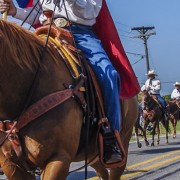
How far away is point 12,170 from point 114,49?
1.77 meters

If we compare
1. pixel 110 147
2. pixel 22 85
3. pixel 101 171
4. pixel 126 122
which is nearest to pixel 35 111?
pixel 22 85

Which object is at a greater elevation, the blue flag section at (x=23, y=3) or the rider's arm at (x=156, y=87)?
the blue flag section at (x=23, y=3)

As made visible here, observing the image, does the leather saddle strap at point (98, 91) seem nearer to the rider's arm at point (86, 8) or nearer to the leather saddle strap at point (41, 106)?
the leather saddle strap at point (41, 106)

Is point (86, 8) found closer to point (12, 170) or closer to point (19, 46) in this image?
point (19, 46)

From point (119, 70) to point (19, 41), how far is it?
1.53 metres

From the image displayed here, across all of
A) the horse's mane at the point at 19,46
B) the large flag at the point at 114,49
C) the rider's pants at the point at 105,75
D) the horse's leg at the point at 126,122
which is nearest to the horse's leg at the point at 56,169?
the horse's mane at the point at 19,46

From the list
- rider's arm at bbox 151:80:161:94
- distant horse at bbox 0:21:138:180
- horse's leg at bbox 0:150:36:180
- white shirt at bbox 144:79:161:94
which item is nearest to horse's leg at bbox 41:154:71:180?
distant horse at bbox 0:21:138:180

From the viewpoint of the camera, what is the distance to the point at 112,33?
5.38 metres

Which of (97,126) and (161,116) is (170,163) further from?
(161,116)

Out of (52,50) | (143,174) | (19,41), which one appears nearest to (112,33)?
(52,50)

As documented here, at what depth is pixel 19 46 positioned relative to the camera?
405 centimetres

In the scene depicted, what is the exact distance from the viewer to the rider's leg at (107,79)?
4.68 metres

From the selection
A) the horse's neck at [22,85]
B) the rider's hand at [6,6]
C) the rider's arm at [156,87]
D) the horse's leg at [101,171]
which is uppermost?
the rider's hand at [6,6]

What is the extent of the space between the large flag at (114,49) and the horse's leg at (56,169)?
1586mm
